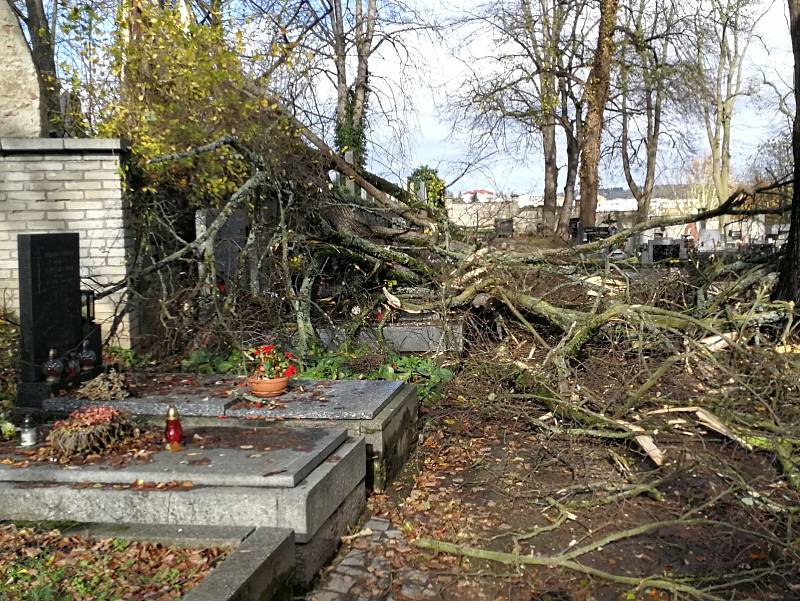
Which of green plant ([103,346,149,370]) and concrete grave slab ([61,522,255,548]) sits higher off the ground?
green plant ([103,346,149,370])

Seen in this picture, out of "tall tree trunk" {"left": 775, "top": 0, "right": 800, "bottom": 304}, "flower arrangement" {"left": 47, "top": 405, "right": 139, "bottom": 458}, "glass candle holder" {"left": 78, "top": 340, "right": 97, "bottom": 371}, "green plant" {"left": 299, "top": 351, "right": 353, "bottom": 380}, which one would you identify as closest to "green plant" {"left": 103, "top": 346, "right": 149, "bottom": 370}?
"glass candle holder" {"left": 78, "top": 340, "right": 97, "bottom": 371}

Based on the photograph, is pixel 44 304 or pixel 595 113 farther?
pixel 595 113

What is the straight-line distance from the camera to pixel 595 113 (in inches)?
792

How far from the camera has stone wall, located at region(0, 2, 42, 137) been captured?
7.96m

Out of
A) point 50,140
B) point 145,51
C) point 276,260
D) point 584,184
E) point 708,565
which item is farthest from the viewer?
point 584,184

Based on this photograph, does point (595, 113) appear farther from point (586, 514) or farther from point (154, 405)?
point (154, 405)

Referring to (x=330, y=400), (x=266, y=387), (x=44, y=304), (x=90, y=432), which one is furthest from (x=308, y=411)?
(x=44, y=304)

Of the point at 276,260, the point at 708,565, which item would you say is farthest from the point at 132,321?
the point at 708,565

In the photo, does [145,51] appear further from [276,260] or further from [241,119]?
[276,260]

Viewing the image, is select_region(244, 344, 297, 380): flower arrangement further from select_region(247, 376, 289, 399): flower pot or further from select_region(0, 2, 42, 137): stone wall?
select_region(0, 2, 42, 137): stone wall

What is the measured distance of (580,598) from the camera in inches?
146

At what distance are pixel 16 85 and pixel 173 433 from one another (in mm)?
5731

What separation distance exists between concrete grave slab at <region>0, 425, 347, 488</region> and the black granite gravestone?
1366 mm

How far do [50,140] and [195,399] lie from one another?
4.31 m
